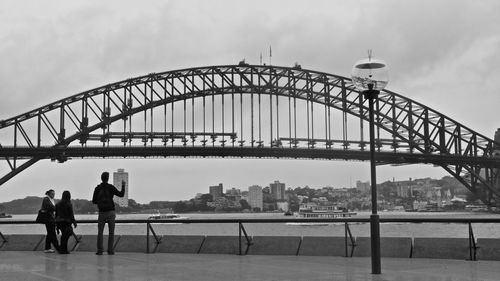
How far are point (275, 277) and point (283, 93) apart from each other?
193ft

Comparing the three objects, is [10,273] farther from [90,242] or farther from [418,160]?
[418,160]

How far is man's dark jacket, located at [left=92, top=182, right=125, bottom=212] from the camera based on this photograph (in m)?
11.6

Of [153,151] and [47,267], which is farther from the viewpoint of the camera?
[153,151]

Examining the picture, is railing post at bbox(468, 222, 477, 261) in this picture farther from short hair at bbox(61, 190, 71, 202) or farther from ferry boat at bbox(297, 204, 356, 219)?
ferry boat at bbox(297, 204, 356, 219)

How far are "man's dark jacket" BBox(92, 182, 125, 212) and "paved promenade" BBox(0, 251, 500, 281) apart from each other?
2.85ft

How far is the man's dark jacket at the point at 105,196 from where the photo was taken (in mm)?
11555

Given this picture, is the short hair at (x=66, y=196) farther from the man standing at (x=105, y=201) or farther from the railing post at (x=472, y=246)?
the railing post at (x=472, y=246)

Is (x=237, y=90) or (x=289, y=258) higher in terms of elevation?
(x=237, y=90)

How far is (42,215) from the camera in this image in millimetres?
12422

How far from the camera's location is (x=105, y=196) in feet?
38.0

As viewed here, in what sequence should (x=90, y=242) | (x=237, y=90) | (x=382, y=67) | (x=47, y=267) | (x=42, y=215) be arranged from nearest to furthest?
(x=382, y=67), (x=47, y=267), (x=42, y=215), (x=90, y=242), (x=237, y=90)

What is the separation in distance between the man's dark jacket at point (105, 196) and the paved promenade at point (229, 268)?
869mm

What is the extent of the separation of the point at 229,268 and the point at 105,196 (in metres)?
3.25

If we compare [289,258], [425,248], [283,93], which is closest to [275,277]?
[289,258]
